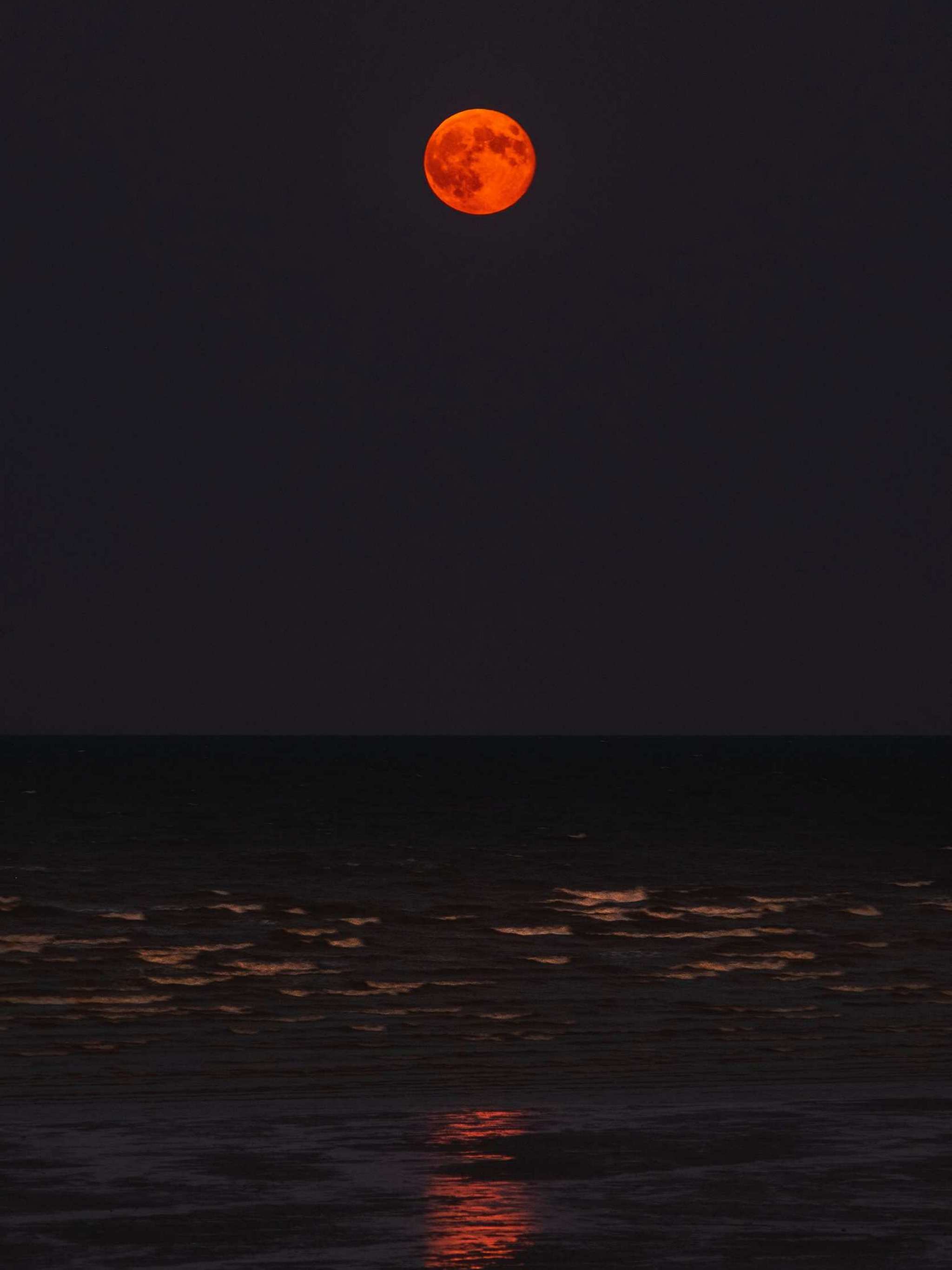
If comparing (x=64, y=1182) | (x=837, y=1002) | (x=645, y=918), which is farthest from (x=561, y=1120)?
(x=645, y=918)

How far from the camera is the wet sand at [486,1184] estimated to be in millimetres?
9297

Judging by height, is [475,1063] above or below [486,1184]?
below

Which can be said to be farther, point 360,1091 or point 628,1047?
point 628,1047

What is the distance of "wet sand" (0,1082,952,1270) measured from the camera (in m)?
9.30

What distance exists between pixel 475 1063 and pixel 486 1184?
25.9ft

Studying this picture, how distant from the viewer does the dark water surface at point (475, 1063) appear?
32.0 feet

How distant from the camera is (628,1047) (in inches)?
783

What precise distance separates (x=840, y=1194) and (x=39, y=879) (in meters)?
43.1

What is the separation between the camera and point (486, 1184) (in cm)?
1070

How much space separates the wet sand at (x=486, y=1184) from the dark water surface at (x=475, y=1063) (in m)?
0.03

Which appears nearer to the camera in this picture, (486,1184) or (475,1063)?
(486,1184)

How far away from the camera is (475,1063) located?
1850 cm

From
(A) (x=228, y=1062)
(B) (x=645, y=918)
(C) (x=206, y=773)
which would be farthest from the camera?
(C) (x=206, y=773)

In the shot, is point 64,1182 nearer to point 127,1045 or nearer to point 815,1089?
point 815,1089
